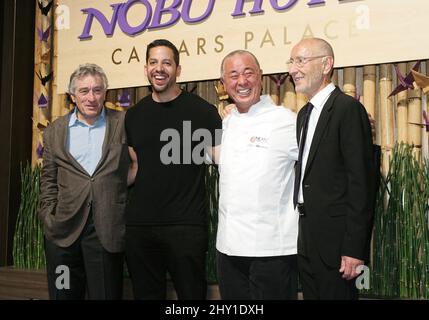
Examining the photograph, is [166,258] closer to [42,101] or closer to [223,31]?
[223,31]

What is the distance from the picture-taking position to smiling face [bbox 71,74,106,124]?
9.01 ft

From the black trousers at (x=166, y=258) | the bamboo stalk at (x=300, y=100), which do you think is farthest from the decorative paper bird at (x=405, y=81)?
the black trousers at (x=166, y=258)

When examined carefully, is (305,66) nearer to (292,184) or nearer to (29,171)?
(292,184)

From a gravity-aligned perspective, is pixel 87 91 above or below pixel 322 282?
above

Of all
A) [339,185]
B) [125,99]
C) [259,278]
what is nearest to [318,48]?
[339,185]

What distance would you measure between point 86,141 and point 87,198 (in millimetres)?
312

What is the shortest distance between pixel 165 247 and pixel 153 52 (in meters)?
0.98

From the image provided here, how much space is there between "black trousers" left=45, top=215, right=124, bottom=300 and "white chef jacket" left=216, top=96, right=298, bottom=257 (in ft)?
2.13

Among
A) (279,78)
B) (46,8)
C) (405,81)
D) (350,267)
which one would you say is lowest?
(350,267)

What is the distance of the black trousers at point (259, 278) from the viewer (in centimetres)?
227

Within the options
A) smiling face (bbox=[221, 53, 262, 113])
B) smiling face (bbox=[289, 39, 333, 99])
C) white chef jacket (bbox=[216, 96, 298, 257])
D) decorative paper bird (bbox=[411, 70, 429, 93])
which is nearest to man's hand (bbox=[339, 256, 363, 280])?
white chef jacket (bbox=[216, 96, 298, 257])

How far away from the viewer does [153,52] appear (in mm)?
2682

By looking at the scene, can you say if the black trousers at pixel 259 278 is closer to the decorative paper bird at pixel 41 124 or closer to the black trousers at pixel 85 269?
the black trousers at pixel 85 269

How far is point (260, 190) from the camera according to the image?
2324 millimetres
